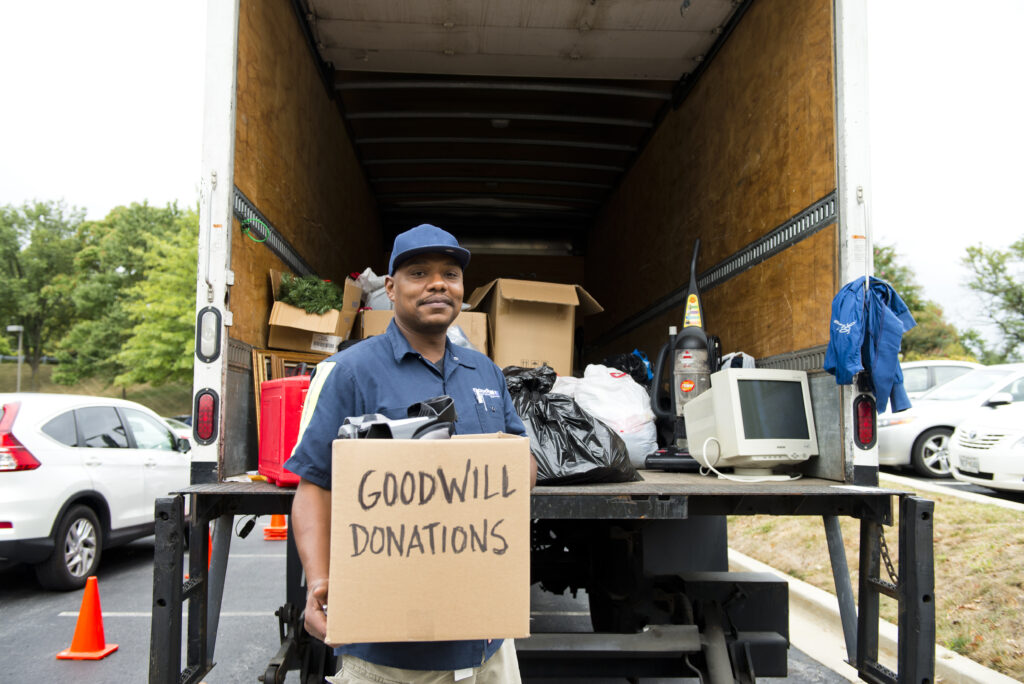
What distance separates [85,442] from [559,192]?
5.07 m

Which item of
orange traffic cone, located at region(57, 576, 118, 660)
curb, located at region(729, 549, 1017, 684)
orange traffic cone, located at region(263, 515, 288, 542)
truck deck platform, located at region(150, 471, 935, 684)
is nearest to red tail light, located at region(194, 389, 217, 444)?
truck deck platform, located at region(150, 471, 935, 684)

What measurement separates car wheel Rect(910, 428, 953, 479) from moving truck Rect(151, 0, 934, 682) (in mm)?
5215

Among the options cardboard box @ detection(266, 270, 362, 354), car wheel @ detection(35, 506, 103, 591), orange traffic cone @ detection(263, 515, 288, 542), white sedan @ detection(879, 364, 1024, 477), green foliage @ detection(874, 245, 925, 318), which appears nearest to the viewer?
cardboard box @ detection(266, 270, 362, 354)

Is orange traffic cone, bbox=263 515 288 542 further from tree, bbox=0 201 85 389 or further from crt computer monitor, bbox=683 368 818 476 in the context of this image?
tree, bbox=0 201 85 389

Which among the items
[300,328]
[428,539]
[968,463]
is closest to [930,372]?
[968,463]

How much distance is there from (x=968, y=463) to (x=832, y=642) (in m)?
4.46

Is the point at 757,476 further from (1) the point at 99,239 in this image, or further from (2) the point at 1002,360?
(1) the point at 99,239

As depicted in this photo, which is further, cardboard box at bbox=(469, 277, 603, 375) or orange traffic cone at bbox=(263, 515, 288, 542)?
orange traffic cone at bbox=(263, 515, 288, 542)

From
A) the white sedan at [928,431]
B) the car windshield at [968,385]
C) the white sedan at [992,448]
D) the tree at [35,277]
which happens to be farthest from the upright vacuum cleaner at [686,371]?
the tree at [35,277]

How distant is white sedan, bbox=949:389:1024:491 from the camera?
7.47 metres

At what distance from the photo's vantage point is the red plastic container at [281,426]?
9.39 ft

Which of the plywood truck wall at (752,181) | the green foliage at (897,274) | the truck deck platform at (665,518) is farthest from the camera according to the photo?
the green foliage at (897,274)

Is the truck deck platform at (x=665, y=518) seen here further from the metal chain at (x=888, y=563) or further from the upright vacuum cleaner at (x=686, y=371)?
the upright vacuum cleaner at (x=686, y=371)

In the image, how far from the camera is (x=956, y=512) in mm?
6285
